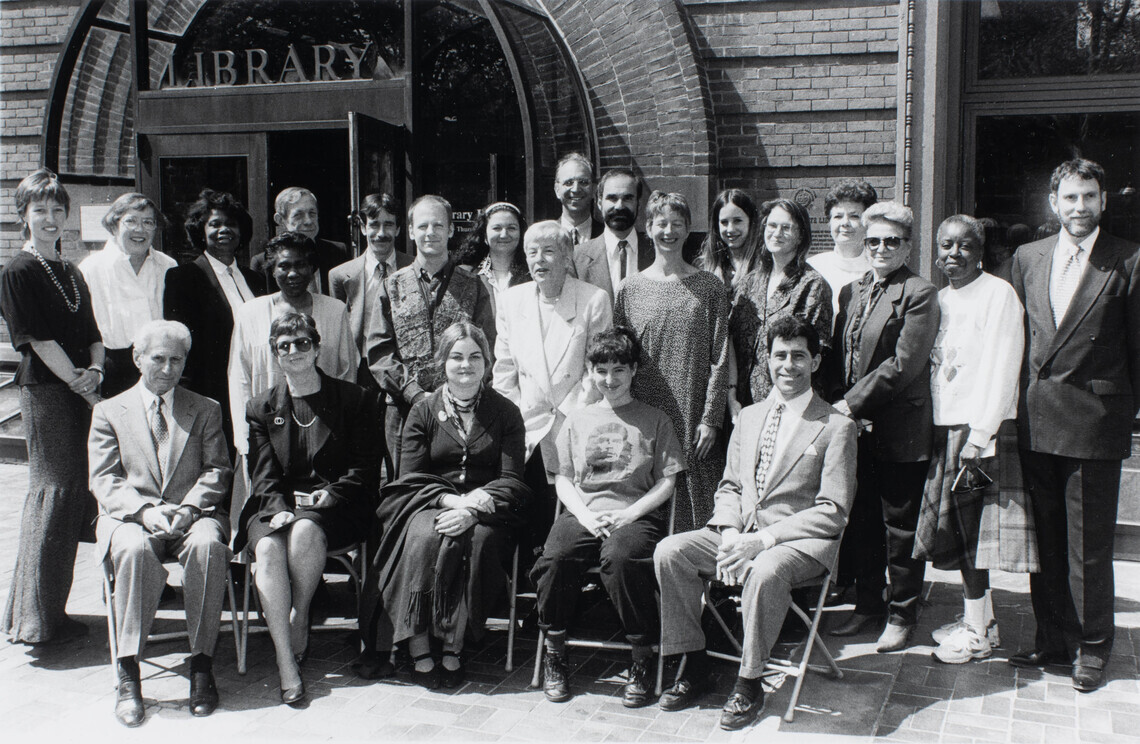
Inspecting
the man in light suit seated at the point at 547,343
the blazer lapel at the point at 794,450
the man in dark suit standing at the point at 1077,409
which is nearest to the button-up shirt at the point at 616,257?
the man in light suit seated at the point at 547,343

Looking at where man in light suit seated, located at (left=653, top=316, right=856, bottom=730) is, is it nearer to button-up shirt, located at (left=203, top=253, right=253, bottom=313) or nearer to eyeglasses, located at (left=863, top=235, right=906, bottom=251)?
eyeglasses, located at (left=863, top=235, right=906, bottom=251)

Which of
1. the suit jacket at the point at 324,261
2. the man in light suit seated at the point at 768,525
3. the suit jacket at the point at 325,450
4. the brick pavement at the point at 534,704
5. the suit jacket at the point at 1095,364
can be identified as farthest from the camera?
the suit jacket at the point at 324,261

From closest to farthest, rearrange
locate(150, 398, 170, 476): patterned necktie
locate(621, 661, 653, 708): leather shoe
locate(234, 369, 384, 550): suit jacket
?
locate(621, 661, 653, 708): leather shoe, locate(150, 398, 170, 476): patterned necktie, locate(234, 369, 384, 550): suit jacket

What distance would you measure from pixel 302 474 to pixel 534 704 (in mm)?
1425

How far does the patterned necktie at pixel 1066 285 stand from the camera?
396 cm

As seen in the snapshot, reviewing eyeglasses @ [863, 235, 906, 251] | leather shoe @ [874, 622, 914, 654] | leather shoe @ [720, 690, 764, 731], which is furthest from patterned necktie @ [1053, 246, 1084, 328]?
leather shoe @ [720, 690, 764, 731]

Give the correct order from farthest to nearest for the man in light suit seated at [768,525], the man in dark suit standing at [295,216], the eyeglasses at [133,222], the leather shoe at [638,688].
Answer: the man in dark suit standing at [295,216], the eyeglasses at [133,222], the leather shoe at [638,688], the man in light suit seated at [768,525]

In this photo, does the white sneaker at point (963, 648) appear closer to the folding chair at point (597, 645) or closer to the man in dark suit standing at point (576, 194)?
the folding chair at point (597, 645)

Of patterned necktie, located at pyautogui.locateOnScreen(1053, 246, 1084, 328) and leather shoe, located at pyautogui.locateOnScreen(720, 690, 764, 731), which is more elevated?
patterned necktie, located at pyautogui.locateOnScreen(1053, 246, 1084, 328)

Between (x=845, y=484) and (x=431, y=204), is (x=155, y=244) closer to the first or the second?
(x=431, y=204)

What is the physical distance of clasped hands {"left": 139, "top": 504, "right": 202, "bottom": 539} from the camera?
3936 millimetres

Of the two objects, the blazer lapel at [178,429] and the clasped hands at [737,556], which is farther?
the blazer lapel at [178,429]

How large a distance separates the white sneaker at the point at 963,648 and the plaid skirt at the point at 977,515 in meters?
0.29

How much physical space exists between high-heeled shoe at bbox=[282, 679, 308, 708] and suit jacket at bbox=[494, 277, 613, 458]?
4.55ft
